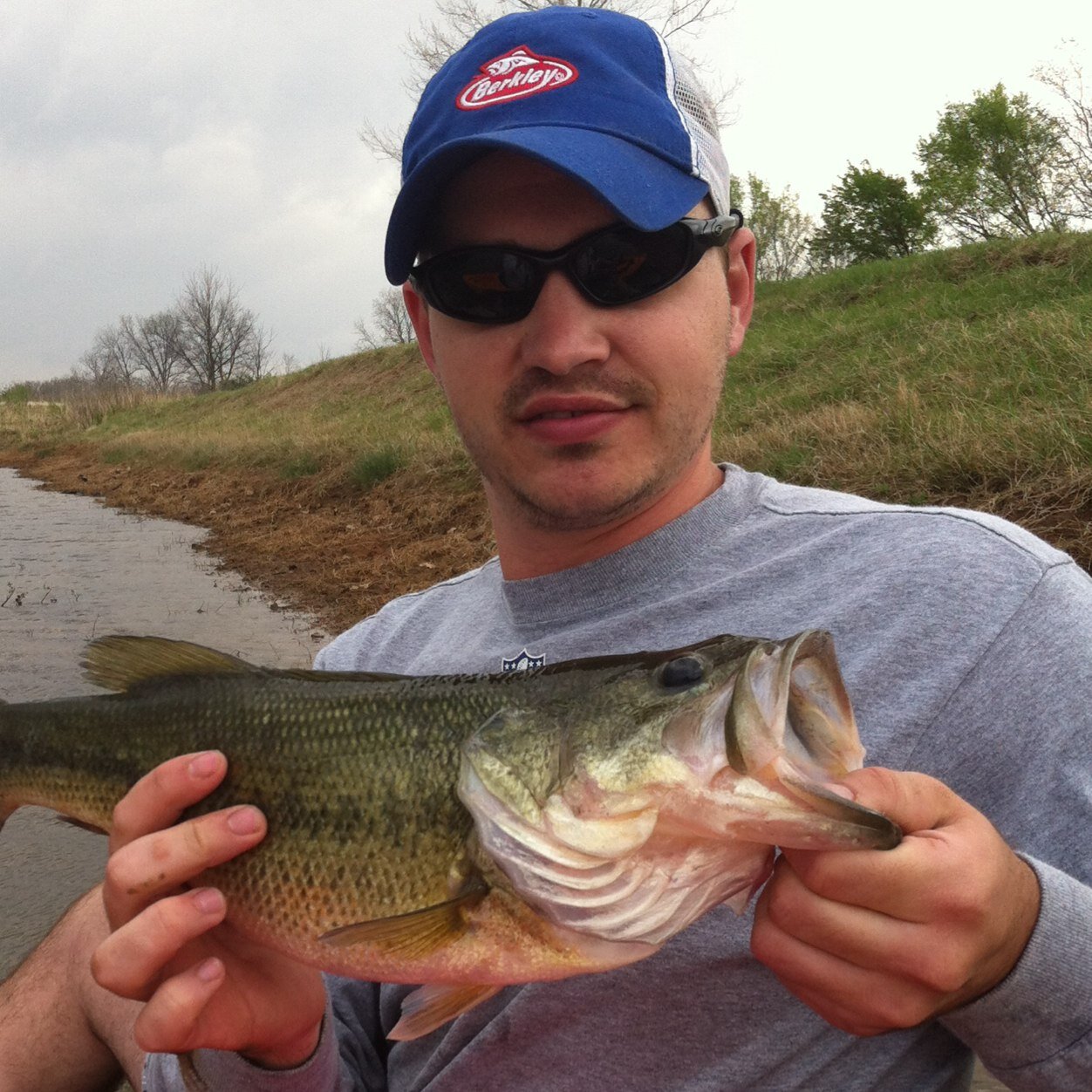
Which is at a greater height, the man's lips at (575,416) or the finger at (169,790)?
the man's lips at (575,416)

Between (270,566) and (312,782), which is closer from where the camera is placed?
(312,782)

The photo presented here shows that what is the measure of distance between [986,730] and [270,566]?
9.58 meters

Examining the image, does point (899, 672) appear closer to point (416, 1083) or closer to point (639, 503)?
point (639, 503)

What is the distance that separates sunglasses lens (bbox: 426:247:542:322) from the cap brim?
0.17 m

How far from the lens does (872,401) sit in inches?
332

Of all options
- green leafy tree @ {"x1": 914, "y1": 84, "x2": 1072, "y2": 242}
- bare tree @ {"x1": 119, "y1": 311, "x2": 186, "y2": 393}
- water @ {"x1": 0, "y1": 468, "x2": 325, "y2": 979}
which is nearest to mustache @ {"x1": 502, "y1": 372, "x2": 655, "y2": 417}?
water @ {"x1": 0, "y1": 468, "x2": 325, "y2": 979}

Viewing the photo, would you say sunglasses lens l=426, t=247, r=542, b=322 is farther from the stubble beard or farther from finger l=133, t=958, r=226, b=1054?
finger l=133, t=958, r=226, b=1054

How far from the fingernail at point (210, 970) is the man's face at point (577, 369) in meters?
1.12

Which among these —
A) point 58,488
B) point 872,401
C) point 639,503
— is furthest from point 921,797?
point 58,488

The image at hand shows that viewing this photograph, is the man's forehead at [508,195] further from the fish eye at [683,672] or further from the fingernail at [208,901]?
the fingernail at [208,901]

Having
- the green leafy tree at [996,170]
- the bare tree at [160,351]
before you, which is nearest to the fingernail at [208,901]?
the green leafy tree at [996,170]

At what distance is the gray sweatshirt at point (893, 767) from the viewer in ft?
4.42

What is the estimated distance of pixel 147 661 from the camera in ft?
6.60

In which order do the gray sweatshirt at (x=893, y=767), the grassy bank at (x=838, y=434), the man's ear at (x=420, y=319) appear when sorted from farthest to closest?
the grassy bank at (x=838, y=434) → the man's ear at (x=420, y=319) → the gray sweatshirt at (x=893, y=767)
